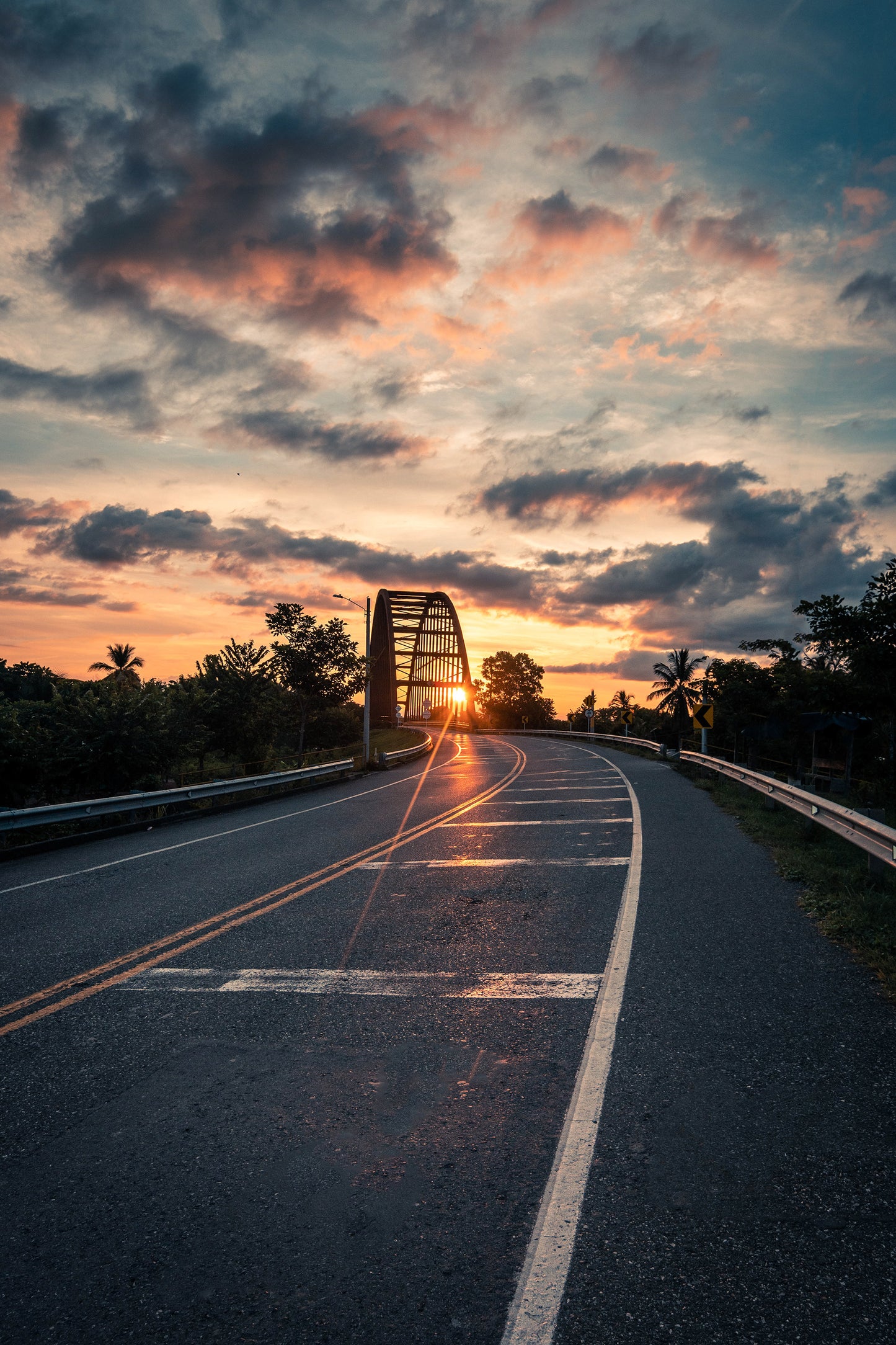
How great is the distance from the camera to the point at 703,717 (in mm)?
28906

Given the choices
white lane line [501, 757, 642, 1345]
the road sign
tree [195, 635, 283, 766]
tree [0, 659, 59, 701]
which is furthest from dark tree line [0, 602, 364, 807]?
tree [0, 659, 59, 701]

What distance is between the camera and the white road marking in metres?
10.6

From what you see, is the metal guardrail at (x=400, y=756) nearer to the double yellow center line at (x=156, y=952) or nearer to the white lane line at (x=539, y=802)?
the white lane line at (x=539, y=802)

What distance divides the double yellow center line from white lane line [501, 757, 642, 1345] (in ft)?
12.0

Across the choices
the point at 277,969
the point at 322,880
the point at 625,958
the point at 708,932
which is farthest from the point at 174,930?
the point at 708,932

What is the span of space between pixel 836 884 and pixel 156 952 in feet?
22.8

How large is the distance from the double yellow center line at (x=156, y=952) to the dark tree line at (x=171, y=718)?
1243cm

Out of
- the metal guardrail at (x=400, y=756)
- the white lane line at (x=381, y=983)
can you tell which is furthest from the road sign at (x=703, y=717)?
the white lane line at (x=381, y=983)

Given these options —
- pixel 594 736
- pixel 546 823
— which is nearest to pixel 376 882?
pixel 546 823

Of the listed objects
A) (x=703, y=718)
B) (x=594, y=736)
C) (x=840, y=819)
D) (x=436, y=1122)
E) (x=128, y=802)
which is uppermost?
(x=703, y=718)

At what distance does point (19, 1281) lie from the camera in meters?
2.87

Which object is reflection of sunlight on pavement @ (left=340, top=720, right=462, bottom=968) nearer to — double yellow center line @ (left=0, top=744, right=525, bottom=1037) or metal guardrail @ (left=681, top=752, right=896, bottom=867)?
double yellow center line @ (left=0, top=744, right=525, bottom=1037)

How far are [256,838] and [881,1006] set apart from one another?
11.0 metres

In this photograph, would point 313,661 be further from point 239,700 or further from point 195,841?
point 195,841
